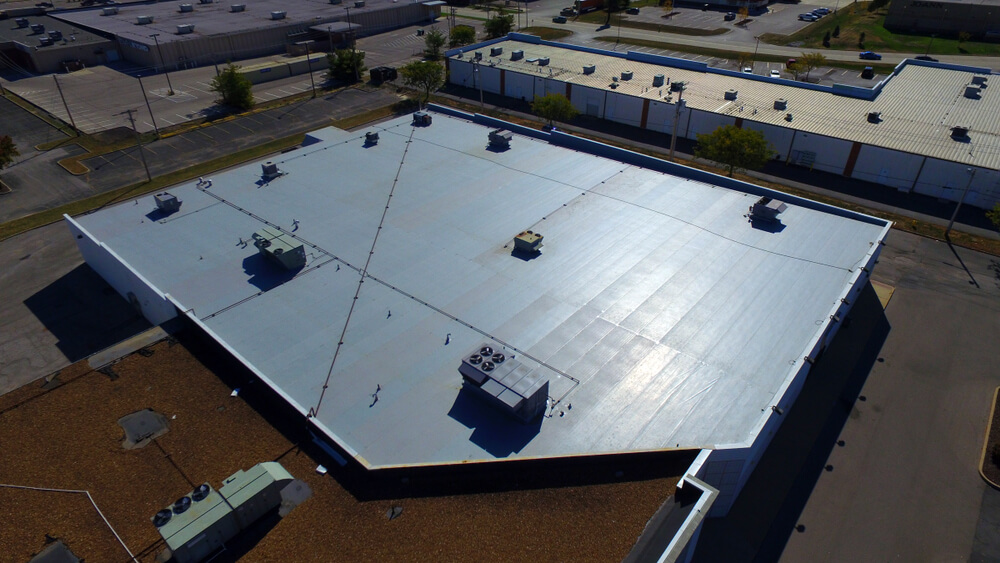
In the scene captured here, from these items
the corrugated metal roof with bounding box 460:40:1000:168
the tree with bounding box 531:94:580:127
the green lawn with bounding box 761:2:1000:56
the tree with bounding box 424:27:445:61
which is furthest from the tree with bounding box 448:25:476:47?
→ the green lawn with bounding box 761:2:1000:56

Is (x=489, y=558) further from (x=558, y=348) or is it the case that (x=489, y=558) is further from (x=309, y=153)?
(x=309, y=153)

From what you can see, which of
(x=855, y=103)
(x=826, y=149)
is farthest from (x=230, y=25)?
(x=855, y=103)

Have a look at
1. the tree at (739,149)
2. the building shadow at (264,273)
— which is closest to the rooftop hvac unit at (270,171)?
the building shadow at (264,273)

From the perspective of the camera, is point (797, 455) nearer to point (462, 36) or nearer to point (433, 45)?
point (433, 45)

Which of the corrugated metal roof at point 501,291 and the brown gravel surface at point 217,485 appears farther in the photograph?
the corrugated metal roof at point 501,291

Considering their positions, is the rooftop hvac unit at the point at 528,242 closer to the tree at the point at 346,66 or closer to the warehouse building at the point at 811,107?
the warehouse building at the point at 811,107

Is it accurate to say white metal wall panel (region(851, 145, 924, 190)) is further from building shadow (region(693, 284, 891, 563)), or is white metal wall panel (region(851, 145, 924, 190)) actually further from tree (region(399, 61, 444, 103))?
tree (region(399, 61, 444, 103))
